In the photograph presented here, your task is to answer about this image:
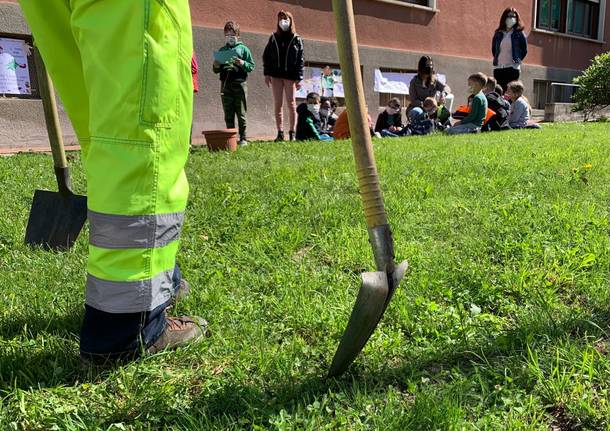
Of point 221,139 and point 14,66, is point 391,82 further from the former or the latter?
point 14,66

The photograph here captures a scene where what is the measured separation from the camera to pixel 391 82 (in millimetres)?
12945

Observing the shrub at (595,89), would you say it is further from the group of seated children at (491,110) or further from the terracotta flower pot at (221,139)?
the terracotta flower pot at (221,139)

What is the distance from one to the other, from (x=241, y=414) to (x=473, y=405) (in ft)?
2.16

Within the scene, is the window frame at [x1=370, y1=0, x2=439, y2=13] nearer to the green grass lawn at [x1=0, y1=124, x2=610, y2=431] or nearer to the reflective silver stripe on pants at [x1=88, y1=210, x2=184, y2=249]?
the green grass lawn at [x1=0, y1=124, x2=610, y2=431]

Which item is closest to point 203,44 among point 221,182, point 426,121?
point 426,121

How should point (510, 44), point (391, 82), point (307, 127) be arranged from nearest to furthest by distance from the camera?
1. point (307, 127)
2. point (510, 44)
3. point (391, 82)

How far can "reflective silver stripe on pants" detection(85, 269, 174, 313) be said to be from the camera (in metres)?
1.49

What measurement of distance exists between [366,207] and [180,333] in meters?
0.79

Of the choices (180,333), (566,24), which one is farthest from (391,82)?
(180,333)

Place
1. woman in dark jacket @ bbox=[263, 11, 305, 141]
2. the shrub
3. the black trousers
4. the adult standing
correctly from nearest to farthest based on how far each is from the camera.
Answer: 1. woman in dark jacket @ bbox=[263, 11, 305, 141]
2. the adult standing
3. the black trousers
4. the shrub

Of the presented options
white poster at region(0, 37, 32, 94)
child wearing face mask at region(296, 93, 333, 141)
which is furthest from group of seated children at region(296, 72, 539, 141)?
white poster at region(0, 37, 32, 94)

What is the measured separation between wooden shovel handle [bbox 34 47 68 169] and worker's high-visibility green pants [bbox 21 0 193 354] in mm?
966

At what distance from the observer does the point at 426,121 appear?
9.55m

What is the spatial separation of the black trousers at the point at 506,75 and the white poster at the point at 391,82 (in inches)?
95.4
